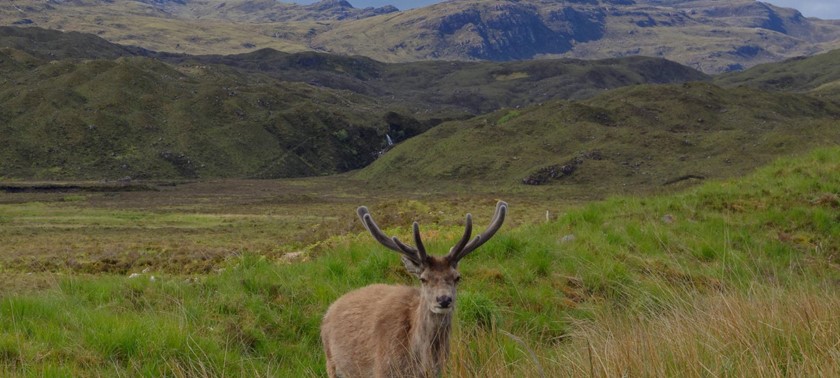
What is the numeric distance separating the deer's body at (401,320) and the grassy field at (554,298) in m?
0.39

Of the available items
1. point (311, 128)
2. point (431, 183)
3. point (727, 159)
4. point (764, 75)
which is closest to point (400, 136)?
point (311, 128)

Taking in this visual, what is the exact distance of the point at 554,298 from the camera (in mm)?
9930

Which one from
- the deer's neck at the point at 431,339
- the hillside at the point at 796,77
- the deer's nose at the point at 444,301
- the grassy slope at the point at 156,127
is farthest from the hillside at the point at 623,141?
the hillside at the point at 796,77

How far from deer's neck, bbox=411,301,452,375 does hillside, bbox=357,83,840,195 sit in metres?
45.2

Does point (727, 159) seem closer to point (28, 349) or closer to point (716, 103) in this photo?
point (716, 103)

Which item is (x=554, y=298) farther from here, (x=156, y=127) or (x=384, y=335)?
(x=156, y=127)

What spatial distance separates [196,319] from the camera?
858cm

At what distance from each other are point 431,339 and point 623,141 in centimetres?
6443

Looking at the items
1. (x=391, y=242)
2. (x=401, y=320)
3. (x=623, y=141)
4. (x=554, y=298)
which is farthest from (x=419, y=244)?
(x=623, y=141)

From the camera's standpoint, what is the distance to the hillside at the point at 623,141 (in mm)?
56125

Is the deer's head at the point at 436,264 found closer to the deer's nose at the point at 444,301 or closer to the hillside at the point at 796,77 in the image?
the deer's nose at the point at 444,301

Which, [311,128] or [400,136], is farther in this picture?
[400,136]

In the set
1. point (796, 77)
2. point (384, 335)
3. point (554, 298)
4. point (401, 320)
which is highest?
point (401, 320)

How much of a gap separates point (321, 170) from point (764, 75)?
145928 millimetres
